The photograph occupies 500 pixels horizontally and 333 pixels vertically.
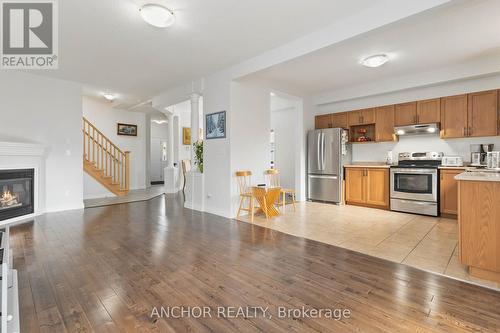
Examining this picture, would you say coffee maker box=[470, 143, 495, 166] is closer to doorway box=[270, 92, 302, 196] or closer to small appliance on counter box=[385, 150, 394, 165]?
small appliance on counter box=[385, 150, 394, 165]

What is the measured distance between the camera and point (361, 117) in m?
5.80

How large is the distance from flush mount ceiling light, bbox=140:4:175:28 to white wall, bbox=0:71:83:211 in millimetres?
3814

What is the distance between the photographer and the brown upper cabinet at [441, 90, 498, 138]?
4219mm

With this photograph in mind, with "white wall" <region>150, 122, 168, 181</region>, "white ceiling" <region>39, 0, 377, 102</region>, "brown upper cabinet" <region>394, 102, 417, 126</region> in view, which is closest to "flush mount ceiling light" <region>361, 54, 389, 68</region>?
"white ceiling" <region>39, 0, 377, 102</region>

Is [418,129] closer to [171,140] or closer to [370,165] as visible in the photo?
[370,165]

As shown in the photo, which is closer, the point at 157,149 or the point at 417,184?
the point at 417,184

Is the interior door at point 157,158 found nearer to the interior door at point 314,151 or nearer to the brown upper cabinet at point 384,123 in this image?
the interior door at point 314,151

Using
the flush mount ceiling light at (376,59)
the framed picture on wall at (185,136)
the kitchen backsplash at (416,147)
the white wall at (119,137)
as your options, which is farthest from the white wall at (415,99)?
the white wall at (119,137)

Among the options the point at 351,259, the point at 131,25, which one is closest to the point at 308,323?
the point at 351,259

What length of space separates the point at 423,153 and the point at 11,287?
633 centimetres

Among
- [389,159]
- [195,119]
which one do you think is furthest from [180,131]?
[389,159]

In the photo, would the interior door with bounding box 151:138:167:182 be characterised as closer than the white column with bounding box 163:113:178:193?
No

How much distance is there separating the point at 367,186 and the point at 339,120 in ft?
5.91

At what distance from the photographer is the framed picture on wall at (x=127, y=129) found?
8176 millimetres
